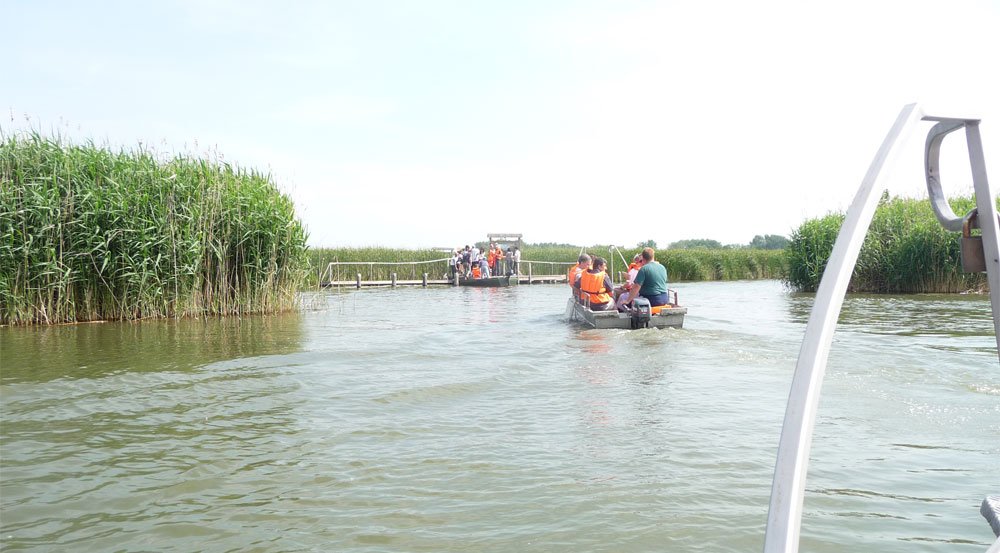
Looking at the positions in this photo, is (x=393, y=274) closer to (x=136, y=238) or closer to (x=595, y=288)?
(x=136, y=238)

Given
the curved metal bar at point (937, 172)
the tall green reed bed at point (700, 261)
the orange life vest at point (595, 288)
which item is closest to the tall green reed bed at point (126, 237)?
the orange life vest at point (595, 288)

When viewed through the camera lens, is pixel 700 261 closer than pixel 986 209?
No

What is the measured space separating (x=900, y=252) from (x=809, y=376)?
86.6 ft

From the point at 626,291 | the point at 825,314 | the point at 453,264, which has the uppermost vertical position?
the point at 453,264

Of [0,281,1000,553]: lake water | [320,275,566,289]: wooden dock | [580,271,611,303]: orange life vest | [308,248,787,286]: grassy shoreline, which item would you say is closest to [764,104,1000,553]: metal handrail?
[0,281,1000,553]: lake water

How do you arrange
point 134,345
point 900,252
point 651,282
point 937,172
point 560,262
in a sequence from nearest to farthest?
point 937,172 → point 134,345 → point 651,282 → point 900,252 → point 560,262

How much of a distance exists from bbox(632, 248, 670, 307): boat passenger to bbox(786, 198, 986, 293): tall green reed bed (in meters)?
13.6

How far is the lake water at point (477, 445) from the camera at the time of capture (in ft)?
14.0

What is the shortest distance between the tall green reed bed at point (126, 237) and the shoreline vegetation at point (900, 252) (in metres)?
18.0

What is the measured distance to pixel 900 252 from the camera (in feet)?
80.8

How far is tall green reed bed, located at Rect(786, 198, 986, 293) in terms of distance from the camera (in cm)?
2388

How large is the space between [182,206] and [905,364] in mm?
13526

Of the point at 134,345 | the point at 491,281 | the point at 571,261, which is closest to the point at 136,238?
the point at 134,345

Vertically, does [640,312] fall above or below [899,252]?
below
